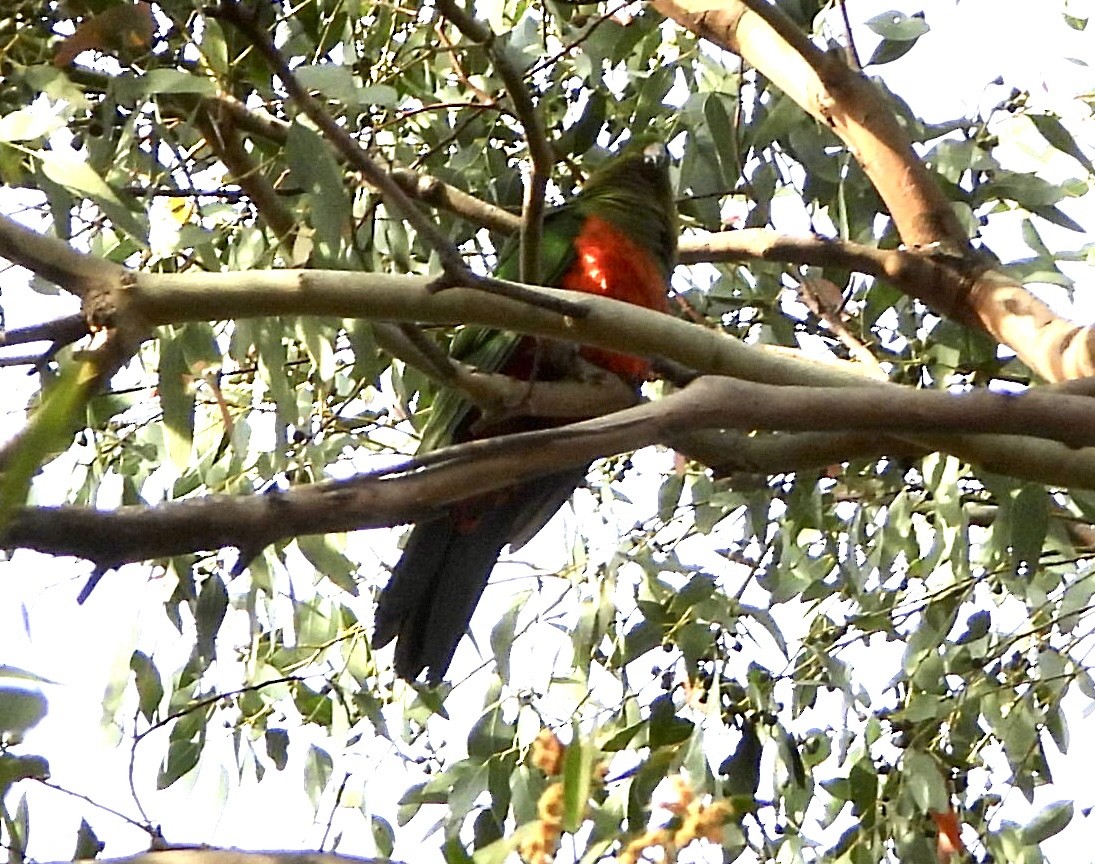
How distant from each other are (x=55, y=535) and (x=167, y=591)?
1080 mm

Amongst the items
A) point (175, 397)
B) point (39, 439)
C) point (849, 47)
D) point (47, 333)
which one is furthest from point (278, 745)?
point (39, 439)

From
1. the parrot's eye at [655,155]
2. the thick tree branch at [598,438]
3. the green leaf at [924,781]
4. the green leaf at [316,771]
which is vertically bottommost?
the green leaf at [924,781]

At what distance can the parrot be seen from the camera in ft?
6.16

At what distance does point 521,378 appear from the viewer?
2.01 metres

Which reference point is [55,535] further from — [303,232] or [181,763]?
[181,763]

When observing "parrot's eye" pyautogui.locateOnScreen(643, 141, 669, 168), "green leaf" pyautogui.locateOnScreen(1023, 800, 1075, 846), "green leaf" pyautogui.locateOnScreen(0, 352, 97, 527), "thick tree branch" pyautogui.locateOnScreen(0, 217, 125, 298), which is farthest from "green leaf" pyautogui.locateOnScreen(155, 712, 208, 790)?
"green leaf" pyautogui.locateOnScreen(0, 352, 97, 527)

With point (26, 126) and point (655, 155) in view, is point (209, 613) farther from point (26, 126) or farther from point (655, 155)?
point (655, 155)

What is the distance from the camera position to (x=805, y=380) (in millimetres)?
1358

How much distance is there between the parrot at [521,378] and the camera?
73.9 inches

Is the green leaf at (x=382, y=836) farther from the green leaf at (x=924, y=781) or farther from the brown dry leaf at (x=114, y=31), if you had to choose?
the brown dry leaf at (x=114, y=31)

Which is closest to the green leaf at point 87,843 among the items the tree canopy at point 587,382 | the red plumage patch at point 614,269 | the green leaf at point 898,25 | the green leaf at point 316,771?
the tree canopy at point 587,382

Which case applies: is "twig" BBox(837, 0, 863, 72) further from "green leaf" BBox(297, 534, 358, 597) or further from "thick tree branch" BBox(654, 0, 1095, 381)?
"green leaf" BBox(297, 534, 358, 597)

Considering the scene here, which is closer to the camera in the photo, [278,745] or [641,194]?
[278,745]

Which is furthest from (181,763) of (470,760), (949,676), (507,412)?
(949,676)
